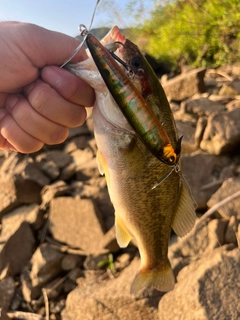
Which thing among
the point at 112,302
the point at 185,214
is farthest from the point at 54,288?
the point at 185,214

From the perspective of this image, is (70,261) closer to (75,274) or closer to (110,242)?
(75,274)

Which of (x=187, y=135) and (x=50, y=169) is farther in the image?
(x=50, y=169)

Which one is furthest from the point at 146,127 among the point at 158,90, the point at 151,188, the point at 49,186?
the point at 49,186

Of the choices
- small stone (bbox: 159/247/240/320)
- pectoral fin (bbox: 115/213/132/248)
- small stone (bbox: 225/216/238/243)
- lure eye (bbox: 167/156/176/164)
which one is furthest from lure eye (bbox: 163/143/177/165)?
small stone (bbox: 225/216/238/243)

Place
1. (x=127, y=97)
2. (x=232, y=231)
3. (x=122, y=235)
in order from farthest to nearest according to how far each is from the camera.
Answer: (x=232, y=231)
(x=122, y=235)
(x=127, y=97)

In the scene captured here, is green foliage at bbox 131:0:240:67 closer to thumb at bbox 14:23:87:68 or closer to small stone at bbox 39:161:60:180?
small stone at bbox 39:161:60:180

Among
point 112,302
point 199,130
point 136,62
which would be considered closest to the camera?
point 136,62

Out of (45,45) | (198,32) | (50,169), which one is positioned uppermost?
(45,45)

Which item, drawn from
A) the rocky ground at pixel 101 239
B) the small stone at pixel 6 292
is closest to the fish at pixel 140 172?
the rocky ground at pixel 101 239
